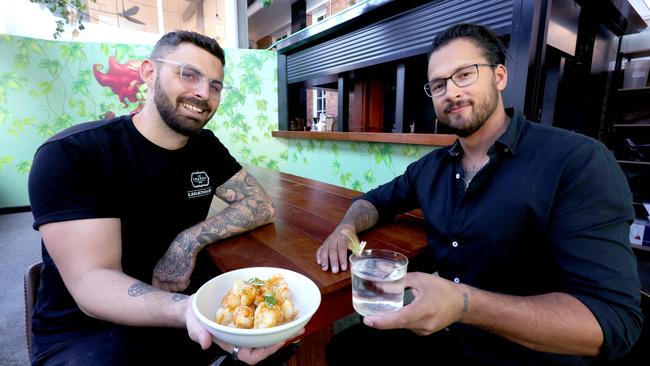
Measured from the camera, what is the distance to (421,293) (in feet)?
2.27

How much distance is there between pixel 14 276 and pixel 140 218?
8.52 feet

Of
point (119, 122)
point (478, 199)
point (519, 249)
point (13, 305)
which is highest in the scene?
point (119, 122)

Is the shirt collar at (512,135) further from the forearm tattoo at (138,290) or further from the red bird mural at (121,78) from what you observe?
the red bird mural at (121,78)

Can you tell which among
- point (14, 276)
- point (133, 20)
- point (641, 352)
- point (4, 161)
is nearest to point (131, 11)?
point (133, 20)

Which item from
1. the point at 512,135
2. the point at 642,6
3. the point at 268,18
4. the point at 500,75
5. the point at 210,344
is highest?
the point at 268,18

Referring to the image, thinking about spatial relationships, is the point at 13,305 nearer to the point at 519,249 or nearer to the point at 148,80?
the point at 148,80

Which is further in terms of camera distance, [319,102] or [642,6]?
[319,102]

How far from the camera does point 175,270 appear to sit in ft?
3.99

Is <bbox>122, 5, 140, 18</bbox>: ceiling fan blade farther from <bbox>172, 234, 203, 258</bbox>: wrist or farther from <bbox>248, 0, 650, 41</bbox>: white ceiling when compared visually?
<bbox>172, 234, 203, 258</bbox>: wrist

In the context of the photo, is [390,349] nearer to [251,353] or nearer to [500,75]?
[251,353]

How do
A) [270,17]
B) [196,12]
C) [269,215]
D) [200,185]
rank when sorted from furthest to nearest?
1. [270,17]
2. [196,12]
3. [269,215]
4. [200,185]

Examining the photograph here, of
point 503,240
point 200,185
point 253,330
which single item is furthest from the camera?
point 200,185

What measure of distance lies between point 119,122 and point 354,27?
2.31 m

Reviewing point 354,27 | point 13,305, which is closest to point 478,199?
point 354,27
